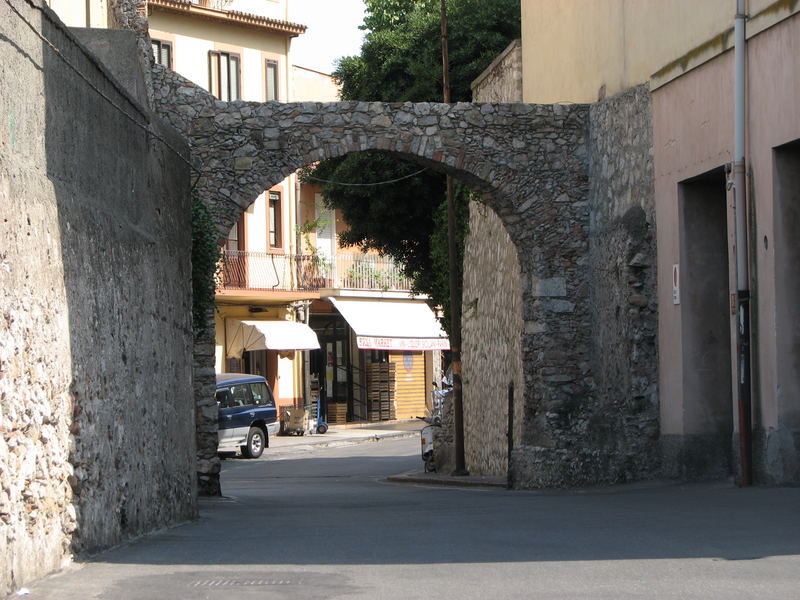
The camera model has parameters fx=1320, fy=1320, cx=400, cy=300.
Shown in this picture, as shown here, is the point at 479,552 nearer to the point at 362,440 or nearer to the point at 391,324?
the point at 362,440

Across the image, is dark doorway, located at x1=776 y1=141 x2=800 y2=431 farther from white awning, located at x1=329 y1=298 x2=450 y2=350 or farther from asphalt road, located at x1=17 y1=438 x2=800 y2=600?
white awning, located at x1=329 y1=298 x2=450 y2=350

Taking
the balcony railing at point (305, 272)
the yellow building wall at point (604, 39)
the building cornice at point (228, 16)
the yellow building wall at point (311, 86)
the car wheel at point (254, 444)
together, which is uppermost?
the building cornice at point (228, 16)

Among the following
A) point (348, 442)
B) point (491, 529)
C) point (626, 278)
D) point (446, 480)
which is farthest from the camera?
point (348, 442)

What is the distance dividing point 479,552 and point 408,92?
66.1 feet

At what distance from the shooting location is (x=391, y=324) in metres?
40.7

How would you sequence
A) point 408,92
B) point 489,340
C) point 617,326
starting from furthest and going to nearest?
point 408,92
point 489,340
point 617,326

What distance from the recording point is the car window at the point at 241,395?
94.2 ft

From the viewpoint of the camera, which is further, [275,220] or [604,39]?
[275,220]

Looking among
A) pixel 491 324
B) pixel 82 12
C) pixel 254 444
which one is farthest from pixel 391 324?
pixel 82 12

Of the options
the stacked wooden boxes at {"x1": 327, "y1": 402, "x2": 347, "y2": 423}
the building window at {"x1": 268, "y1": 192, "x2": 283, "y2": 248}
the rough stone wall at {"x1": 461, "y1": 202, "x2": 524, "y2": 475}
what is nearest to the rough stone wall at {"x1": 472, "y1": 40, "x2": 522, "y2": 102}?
the rough stone wall at {"x1": 461, "y1": 202, "x2": 524, "y2": 475}

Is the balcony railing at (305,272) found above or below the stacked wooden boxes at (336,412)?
above

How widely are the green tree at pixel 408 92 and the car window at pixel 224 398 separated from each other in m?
4.14

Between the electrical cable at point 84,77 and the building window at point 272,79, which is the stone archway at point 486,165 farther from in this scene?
the building window at point 272,79

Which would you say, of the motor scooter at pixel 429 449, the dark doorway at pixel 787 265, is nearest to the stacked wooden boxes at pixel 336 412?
the motor scooter at pixel 429 449
